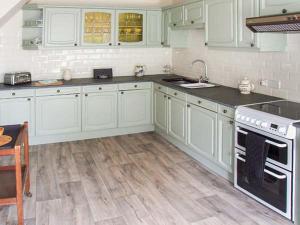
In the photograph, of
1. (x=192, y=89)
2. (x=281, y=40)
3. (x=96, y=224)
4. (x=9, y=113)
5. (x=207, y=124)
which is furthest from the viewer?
(x=9, y=113)

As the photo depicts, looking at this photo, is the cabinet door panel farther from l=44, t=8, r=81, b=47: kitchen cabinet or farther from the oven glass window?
l=44, t=8, r=81, b=47: kitchen cabinet

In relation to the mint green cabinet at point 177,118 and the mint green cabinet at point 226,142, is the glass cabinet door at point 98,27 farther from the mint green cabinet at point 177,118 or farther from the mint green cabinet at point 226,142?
the mint green cabinet at point 226,142

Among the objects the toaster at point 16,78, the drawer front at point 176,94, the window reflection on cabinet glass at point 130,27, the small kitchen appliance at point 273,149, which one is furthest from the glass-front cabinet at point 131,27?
the small kitchen appliance at point 273,149

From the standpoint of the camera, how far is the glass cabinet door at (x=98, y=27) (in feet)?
17.4

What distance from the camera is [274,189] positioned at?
2928 mm

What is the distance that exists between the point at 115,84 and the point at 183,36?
1417 mm

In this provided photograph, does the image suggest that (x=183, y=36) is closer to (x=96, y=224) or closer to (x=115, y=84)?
(x=115, y=84)

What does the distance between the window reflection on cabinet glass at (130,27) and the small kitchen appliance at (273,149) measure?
9.49ft

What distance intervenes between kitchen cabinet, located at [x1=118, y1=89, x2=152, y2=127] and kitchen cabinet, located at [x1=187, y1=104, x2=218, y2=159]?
1332 mm

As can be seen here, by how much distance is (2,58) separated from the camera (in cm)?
511

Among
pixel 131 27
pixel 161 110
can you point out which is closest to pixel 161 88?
pixel 161 110

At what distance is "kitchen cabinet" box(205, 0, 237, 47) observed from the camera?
3.77 metres

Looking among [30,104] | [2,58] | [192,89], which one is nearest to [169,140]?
[192,89]

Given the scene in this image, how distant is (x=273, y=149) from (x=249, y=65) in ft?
4.80
